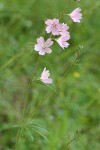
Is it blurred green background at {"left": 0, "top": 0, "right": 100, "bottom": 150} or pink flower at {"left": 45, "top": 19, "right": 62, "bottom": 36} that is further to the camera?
blurred green background at {"left": 0, "top": 0, "right": 100, "bottom": 150}

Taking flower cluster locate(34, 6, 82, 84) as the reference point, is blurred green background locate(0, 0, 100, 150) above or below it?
above

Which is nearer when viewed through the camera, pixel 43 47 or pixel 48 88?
pixel 43 47

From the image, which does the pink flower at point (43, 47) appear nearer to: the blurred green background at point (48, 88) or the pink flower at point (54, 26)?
the pink flower at point (54, 26)

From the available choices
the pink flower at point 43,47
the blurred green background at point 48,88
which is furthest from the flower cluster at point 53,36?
the blurred green background at point 48,88

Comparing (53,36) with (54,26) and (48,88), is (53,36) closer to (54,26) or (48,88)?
(54,26)

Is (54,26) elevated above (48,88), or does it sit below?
below

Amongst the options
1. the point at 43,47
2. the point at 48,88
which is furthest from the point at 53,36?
the point at 48,88

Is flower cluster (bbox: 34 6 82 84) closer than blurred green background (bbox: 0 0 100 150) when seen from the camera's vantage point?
Yes

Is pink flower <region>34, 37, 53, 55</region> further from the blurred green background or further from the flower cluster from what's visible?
the blurred green background

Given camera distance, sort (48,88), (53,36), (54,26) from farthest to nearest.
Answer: (48,88)
(53,36)
(54,26)

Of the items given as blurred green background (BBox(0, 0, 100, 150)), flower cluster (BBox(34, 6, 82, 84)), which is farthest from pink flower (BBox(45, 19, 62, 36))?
blurred green background (BBox(0, 0, 100, 150))
